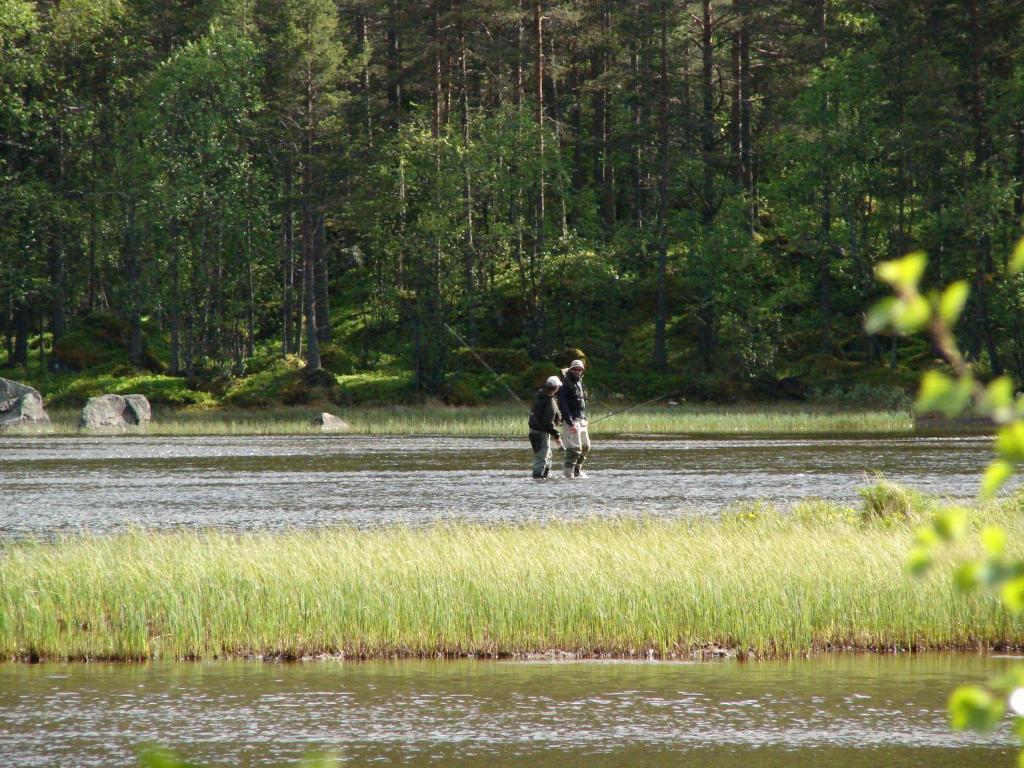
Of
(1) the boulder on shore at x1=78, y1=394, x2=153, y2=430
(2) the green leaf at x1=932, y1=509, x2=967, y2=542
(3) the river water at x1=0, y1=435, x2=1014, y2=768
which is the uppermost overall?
(2) the green leaf at x1=932, y1=509, x2=967, y2=542

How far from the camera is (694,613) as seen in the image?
12805 millimetres

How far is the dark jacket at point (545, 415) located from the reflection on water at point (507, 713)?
1390 cm

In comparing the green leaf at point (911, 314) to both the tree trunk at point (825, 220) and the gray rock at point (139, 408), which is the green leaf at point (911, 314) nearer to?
the gray rock at point (139, 408)

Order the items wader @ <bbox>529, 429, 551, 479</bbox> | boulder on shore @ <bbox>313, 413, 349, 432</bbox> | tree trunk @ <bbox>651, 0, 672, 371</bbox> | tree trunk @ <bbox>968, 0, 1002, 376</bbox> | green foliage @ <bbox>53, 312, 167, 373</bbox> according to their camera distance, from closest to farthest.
Answer: wader @ <bbox>529, 429, 551, 479</bbox>
boulder on shore @ <bbox>313, 413, 349, 432</bbox>
tree trunk @ <bbox>968, 0, 1002, 376</bbox>
tree trunk @ <bbox>651, 0, 672, 371</bbox>
green foliage @ <bbox>53, 312, 167, 373</bbox>

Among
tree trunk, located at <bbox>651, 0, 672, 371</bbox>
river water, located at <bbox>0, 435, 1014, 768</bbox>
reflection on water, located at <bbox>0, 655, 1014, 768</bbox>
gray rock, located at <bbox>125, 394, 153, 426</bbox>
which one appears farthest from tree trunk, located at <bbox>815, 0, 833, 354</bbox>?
reflection on water, located at <bbox>0, 655, 1014, 768</bbox>

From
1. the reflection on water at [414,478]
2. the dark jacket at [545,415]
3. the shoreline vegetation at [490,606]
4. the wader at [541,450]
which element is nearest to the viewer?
the shoreline vegetation at [490,606]

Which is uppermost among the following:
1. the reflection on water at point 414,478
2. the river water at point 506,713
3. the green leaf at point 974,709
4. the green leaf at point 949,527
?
the green leaf at point 949,527

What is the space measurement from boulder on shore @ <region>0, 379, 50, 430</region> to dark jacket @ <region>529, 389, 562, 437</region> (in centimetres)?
3150

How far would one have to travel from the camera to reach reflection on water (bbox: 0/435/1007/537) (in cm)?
2206

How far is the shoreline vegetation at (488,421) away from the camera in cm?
4738

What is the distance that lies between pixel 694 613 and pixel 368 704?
11.5ft

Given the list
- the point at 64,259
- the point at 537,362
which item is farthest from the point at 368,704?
the point at 64,259

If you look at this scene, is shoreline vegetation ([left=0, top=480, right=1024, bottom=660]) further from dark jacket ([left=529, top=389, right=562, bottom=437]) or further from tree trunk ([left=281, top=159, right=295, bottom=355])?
tree trunk ([left=281, top=159, right=295, bottom=355])

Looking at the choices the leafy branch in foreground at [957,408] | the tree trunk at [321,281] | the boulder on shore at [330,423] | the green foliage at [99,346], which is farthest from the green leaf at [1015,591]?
the tree trunk at [321,281]
